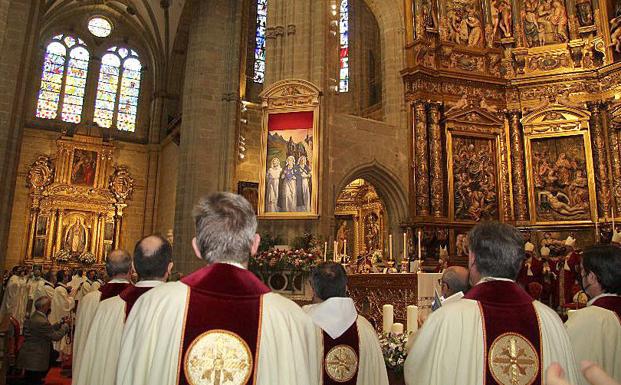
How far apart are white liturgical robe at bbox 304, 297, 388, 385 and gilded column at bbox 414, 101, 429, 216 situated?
11013 mm

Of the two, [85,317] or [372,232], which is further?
[372,232]

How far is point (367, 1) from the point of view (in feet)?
54.6

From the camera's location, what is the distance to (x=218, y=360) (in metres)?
1.93

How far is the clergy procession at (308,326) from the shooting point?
1.88 metres

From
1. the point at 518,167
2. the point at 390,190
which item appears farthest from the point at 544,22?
the point at 390,190

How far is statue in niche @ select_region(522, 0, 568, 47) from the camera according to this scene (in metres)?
15.4

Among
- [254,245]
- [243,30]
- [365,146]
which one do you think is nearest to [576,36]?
[365,146]

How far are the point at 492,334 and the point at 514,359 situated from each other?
169 mm

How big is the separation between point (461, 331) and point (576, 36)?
50.7ft

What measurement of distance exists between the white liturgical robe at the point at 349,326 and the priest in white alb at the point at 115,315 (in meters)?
0.97

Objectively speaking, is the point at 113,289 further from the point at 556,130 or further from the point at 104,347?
the point at 556,130

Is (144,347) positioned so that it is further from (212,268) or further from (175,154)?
(175,154)

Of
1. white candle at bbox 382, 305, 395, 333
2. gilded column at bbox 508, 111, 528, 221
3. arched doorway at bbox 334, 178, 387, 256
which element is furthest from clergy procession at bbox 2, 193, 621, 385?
arched doorway at bbox 334, 178, 387, 256

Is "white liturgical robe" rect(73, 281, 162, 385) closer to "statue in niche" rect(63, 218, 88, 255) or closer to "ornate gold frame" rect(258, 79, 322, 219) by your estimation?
"ornate gold frame" rect(258, 79, 322, 219)
